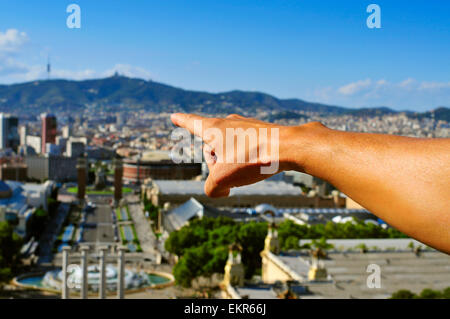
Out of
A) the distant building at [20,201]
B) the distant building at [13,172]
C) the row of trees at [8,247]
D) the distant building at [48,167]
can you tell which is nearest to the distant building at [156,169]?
the distant building at [48,167]

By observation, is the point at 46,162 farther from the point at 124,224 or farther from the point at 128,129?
the point at 128,129

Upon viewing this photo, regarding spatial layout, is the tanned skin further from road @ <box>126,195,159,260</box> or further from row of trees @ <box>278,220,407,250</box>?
road @ <box>126,195,159,260</box>

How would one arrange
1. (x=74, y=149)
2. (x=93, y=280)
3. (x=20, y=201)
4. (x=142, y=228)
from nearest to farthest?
(x=93, y=280), (x=142, y=228), (x=20, y=201), (x=74, y=149)

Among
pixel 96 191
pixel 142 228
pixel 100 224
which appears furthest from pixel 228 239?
pixel 96 191

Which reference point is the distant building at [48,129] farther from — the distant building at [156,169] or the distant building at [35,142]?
the distant building at [156,169]

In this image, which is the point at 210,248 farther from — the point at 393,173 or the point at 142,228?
the point at 393,173

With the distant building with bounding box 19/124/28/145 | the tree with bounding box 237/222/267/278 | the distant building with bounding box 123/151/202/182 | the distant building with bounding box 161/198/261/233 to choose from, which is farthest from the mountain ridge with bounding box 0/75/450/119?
the tree with bounding box 237/222/267/278
